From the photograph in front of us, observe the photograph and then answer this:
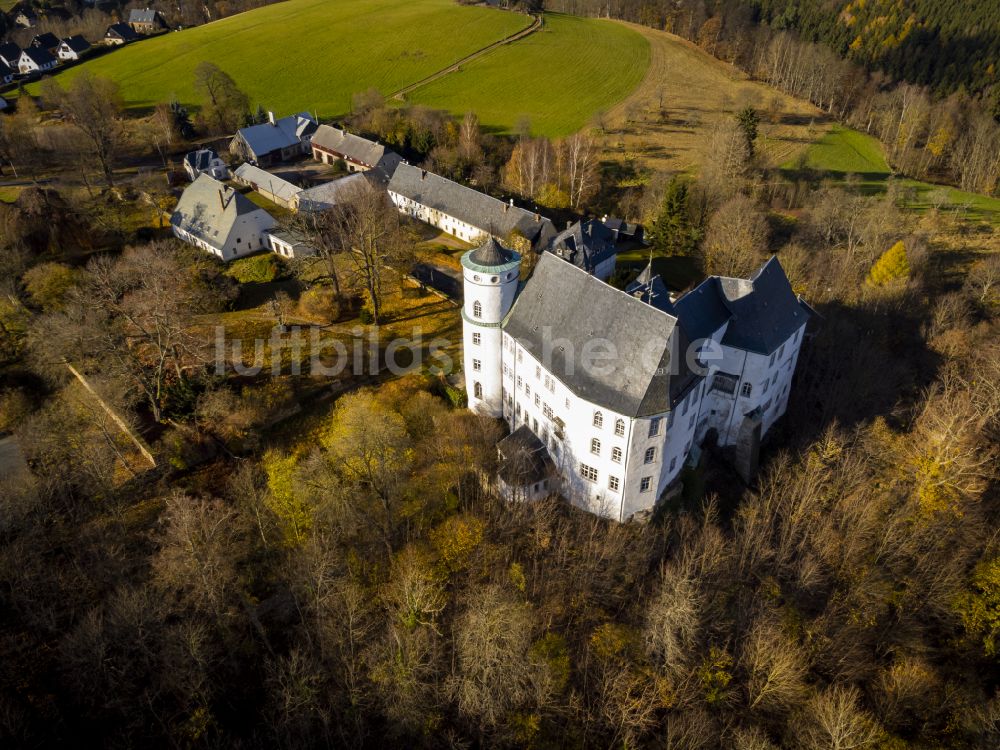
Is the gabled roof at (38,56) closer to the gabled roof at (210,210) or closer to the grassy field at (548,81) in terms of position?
the grassy field at (548,81)

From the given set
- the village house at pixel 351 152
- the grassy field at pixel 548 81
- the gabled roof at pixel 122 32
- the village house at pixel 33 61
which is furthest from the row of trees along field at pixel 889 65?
the village house at pixel 33 61

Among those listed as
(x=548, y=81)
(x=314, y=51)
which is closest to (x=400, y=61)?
(x=314, y=51)

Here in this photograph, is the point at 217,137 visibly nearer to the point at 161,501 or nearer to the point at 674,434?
the point at 161,501

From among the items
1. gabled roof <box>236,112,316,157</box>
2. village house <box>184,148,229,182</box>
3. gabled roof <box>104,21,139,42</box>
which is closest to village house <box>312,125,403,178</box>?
gabled roof <box>236,112,316,157</box>

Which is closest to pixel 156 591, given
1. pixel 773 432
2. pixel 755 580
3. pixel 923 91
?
pixel 755 580

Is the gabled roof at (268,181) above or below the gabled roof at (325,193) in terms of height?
below

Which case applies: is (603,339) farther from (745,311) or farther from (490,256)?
(745,311)

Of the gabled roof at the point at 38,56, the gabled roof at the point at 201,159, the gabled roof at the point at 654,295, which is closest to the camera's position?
the gabled roof at the point at 654,295
